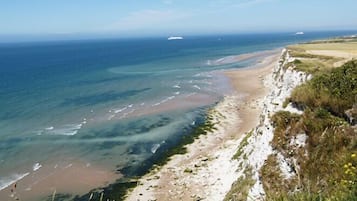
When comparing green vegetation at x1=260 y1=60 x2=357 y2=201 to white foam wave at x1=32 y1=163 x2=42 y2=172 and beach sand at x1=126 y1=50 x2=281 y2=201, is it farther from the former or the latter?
white foam wave at x1=32 y1=163 x2=42 y2=172

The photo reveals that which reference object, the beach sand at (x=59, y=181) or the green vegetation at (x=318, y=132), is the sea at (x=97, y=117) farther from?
the green vegetation at (x=318, y=132)

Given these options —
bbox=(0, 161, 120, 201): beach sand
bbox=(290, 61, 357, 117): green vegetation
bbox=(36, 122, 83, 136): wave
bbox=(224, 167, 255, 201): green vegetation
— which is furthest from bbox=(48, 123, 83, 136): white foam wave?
bbox=(290, 61, 357, 117): green vegetation

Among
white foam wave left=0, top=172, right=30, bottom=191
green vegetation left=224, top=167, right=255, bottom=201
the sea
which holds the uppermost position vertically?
green vegetation left=224, top=167, right=255, bottom=201

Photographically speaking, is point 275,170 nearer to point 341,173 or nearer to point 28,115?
point 341,173

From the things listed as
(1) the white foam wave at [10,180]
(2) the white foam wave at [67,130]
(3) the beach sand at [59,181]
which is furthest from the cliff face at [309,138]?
(2) the white foam wave at [67,130]

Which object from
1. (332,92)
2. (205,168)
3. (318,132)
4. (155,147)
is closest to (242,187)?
(318,132)

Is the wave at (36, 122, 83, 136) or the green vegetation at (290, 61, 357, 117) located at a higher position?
the green vegetation at (290, 61, 357, 117)

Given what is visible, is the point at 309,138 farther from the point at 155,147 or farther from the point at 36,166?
the point at 36,166
